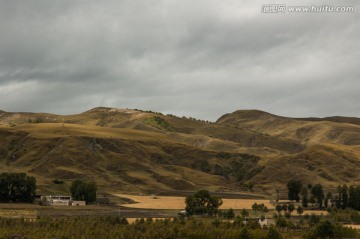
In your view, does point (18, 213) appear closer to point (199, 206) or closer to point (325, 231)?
point (199, 206)

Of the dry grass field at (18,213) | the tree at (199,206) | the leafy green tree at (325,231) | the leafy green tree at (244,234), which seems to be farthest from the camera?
the tree at (199,206)

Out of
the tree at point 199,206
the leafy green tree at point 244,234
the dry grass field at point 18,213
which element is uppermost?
the tree at point 199,206

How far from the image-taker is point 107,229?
135 m

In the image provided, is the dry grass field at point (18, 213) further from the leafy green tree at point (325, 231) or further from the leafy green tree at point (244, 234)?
the leafy green tree at point (325, 231)

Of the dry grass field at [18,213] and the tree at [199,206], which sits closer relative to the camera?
the dry grass field at [18,213]

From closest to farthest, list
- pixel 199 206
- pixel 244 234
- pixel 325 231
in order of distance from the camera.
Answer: pixel 244 234, pixel 325 231, pixel 199 206

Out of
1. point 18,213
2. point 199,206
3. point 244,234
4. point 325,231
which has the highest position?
point 199,206

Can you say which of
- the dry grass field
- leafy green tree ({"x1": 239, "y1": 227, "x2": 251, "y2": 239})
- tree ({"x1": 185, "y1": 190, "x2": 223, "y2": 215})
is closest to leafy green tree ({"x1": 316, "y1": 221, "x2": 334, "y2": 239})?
leafy green tree ({"x1": 239, "y1": 227, "x2": 251, "y2": 239})

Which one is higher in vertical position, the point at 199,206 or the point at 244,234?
the point at 199,206

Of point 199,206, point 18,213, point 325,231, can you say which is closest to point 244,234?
point 325,231

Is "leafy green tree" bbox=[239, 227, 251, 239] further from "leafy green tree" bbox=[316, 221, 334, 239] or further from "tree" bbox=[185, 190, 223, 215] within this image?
"tree" bbox=[185, 190, 223, 215]

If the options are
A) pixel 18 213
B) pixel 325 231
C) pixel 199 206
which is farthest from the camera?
pixel 199 206

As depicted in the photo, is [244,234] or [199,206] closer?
[244,234]

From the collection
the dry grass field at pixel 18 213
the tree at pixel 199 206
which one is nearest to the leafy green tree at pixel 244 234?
the tree at pixel 199 206
